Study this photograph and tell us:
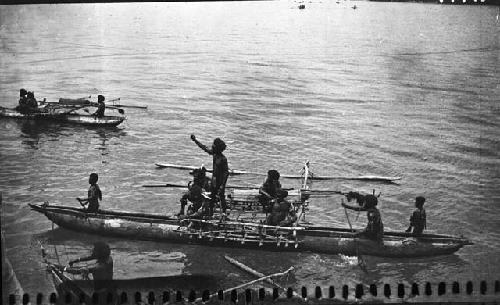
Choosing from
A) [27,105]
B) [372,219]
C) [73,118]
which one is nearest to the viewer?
[372,219]

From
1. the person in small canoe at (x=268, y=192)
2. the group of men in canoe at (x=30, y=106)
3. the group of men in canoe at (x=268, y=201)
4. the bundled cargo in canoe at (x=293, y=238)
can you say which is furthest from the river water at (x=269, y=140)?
the person in small canoe at (x=268, y=192)

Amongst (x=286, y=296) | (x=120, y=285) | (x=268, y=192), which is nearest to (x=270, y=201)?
(x=268, y=192)

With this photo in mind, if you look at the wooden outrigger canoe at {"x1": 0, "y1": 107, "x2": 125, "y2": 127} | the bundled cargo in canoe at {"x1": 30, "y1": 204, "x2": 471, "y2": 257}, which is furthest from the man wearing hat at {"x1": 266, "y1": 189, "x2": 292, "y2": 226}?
the wooden outrigger canoe at {"x1": 0, "y1": 107, "x2": 125, "y2": 127}

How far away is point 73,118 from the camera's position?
25891mm

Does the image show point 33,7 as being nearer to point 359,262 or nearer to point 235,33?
point 235,33

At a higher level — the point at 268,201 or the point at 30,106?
the point at 30,106

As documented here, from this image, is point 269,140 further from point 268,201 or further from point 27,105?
point 27,105

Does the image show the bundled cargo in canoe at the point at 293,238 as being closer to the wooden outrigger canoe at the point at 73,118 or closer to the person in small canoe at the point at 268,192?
the person in small canoe at the point at 268,192

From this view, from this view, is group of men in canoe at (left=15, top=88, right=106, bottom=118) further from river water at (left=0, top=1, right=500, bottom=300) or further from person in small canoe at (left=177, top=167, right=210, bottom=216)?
person in small canoe at (left=177, top=167, right=210, bottom=216)

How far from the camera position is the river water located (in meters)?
14.1

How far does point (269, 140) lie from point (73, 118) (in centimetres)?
953

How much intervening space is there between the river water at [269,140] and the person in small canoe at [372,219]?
3.10 ft

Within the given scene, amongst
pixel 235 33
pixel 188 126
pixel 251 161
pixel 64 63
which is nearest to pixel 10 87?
pixel 64 63

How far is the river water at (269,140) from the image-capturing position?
1412 cm
